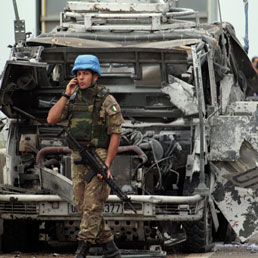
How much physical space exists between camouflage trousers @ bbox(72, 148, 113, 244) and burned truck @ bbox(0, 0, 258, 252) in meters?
1.05

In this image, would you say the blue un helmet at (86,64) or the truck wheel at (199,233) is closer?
the blue un helmet at (86,64)

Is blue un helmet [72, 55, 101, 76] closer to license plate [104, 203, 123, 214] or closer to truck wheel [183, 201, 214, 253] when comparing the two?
license plate [104, 203, 123, 214]

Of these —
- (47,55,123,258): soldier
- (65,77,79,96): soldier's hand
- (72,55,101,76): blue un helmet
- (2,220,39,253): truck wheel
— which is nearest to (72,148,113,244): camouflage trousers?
(47,55,123,258): soldier

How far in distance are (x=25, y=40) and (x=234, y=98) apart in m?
2.84

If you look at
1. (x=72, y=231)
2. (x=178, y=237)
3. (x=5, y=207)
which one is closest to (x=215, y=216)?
(x=178, y=237)

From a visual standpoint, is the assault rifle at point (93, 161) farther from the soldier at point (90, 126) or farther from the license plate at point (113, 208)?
the license plate at point (113, 208)

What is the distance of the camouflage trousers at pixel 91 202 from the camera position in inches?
363

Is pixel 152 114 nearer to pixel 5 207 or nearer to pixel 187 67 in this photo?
pixel 187 67

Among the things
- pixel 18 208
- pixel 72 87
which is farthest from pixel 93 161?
pixel 18 208

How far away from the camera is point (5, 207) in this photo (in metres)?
10.8

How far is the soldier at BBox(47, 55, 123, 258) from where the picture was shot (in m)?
9.28

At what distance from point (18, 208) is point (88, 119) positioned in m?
1.82

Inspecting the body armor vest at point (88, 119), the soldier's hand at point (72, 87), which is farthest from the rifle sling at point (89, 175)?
the soldier's hand at point (72, 87)

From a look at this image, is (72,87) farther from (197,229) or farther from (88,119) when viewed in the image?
(197,229)
